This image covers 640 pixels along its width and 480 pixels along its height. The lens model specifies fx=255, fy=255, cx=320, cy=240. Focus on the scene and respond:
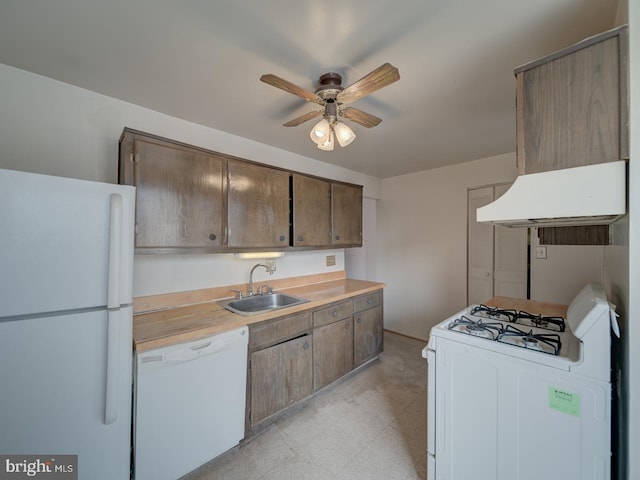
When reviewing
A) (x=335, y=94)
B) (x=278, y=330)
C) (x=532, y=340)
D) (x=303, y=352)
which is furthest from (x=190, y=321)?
(x=532, y=340)

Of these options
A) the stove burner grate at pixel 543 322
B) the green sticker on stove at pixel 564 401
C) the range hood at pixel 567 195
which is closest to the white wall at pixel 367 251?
the stove burner grate at pixel 543 322

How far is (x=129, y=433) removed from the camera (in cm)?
131

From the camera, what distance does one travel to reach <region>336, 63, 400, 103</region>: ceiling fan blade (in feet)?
3.90

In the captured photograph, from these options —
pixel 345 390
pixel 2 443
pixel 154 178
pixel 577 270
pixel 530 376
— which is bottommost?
pixel 345 390

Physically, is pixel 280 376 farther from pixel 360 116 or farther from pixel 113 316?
pixel 360 116

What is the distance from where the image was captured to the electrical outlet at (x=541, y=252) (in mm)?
2828

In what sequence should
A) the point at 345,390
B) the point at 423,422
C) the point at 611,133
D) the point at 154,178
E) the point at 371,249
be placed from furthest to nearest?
the point at 371,249 → the point at 345,390 → the point at 423,422 → the point at 154,178 → the point at 611,133

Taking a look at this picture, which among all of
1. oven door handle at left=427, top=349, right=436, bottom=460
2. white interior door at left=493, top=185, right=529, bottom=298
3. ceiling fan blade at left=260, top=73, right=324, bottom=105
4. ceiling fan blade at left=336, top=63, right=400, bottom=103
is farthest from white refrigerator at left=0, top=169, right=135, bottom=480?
white interior door at left=493, top=185, right=529, bottom=298

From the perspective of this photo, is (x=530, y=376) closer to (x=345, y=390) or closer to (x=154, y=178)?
(x=345, y=390)

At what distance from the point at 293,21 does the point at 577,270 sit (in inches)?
135

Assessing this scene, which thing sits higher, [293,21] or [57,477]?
[293,21]

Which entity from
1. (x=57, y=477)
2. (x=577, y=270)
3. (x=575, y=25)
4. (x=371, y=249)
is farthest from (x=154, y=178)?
(x=577, y=270)

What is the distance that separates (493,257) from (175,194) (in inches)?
138

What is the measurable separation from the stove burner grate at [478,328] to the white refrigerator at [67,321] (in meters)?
1.78
